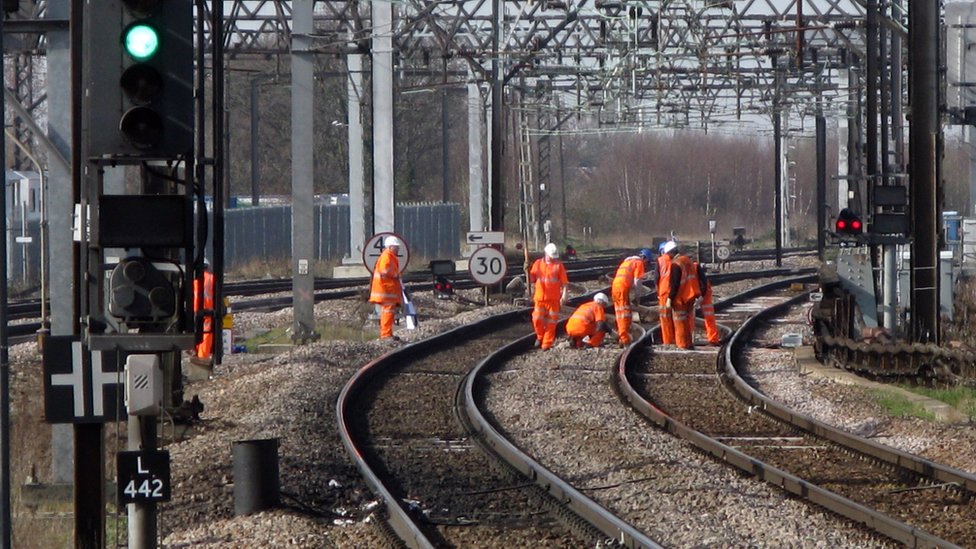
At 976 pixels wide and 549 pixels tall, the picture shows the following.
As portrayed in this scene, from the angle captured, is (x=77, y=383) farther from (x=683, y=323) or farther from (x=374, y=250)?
(x=374, y=250)

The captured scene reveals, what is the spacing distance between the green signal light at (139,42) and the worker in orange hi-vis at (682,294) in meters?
15.9

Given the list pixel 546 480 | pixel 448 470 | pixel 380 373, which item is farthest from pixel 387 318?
pixel 546 480

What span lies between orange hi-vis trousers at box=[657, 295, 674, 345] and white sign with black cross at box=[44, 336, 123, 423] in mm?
15149

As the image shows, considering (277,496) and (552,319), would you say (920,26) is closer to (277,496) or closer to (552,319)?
(552,319)

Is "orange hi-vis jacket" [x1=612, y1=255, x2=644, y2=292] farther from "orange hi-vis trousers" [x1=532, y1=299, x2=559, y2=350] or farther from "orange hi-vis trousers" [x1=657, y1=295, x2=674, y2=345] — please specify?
"orange hi-vis trousers" [x1=532, y1=299, x2=559, y2=350]

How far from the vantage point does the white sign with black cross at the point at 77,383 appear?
8.11m

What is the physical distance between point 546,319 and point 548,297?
360 millimetres

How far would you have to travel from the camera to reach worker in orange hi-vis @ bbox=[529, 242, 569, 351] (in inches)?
885

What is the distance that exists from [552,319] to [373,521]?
1274 cm

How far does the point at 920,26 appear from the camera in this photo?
63.9 ft

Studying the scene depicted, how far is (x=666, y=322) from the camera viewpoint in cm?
2327

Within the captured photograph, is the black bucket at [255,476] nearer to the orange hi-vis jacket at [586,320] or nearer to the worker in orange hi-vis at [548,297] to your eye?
the worker in orange hi-vis at [548,297]

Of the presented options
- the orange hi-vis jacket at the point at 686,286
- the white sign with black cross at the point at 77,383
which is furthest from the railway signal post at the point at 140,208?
the orange hi-vis jacket at the point at 686,286

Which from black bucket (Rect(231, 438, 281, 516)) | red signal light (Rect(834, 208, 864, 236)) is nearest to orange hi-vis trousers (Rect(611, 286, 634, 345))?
red signal light (Rect(834, 208, 864, 236))
